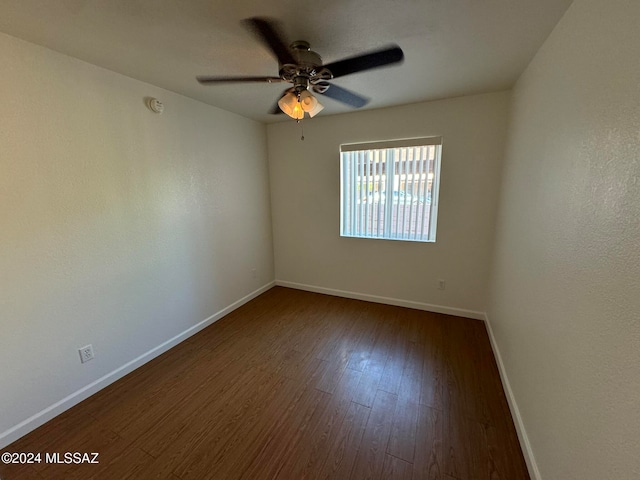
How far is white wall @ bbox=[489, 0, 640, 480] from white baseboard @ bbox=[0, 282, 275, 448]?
279cm

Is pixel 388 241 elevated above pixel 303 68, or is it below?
below

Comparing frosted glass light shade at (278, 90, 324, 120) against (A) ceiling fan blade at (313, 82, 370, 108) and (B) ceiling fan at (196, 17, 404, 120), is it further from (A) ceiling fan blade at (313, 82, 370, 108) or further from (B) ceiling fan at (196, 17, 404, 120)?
(A) ceiling fan blade at (313, 82, 370, 108)

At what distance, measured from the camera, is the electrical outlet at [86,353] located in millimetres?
1851

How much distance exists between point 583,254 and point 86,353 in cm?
300

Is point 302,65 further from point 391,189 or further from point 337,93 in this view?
point 391,189

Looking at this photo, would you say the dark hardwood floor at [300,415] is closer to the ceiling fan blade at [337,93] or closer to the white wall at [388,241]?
the white wall at [388,241]

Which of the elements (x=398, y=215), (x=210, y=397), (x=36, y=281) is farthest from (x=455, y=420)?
(x=36, y=281)

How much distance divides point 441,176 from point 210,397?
2942mm

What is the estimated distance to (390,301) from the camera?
3.28 metres

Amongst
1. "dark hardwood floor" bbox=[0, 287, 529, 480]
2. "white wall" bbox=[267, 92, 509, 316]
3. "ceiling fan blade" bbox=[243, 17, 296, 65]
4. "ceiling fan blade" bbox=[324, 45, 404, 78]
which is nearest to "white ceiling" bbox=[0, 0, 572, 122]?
"ceiling fan blade" bbox=[243, 17, 296, 65]

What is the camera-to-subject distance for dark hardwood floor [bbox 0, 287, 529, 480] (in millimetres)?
1397

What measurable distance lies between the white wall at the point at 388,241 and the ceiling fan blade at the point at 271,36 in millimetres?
1748

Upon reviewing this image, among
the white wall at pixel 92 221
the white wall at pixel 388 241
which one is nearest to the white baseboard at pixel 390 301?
the white wall at pixel 388 241

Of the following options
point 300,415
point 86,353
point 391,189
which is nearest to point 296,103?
A: point 391,189
